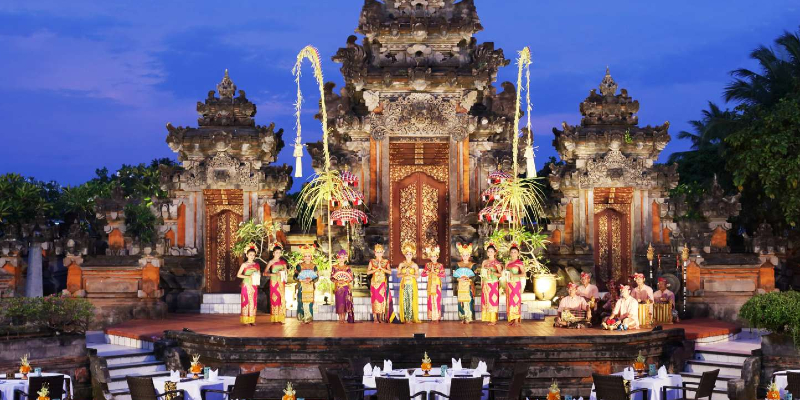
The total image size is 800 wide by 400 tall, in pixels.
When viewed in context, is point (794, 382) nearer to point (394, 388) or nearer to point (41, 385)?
point (394, 388)

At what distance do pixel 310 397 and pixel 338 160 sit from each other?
8.73 m

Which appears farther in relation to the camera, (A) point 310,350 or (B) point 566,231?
(B) point 566,231

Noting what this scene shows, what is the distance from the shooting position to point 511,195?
66.2 ft

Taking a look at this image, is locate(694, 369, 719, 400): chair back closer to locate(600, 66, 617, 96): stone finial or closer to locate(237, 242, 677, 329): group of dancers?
locate(237, 242, 677, 329): group of dancers

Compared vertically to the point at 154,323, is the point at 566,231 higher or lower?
higher

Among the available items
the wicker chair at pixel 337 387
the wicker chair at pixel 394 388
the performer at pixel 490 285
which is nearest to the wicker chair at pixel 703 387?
the wicker chair at pixel 394 388

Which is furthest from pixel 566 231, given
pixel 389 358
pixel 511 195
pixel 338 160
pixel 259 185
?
pixel 389 358

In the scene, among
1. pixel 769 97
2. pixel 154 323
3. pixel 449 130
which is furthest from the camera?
pixel 769 97

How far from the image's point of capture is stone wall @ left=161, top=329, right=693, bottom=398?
14.6 m

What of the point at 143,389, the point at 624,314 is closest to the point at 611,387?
the point at 624,314

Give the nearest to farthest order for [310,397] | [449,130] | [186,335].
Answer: [310,397], [186,335], [449,130]

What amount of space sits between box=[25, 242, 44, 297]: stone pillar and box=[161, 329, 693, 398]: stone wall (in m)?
9.40

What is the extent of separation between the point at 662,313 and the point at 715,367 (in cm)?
345

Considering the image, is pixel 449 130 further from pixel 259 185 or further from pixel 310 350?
pixel 310 350
